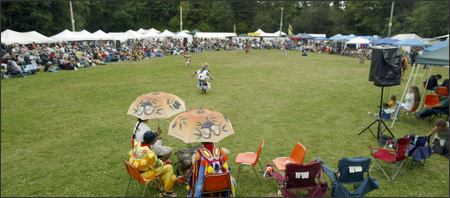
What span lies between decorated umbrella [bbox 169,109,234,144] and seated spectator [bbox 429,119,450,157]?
4954 millimetres

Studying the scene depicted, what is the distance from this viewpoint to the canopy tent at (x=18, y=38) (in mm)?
22683

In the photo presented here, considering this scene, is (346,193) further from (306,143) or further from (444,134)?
(444,134)

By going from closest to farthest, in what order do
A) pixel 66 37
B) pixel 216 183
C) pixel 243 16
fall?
pixel 216 183 → pixel 66 37 → pixel 243 16

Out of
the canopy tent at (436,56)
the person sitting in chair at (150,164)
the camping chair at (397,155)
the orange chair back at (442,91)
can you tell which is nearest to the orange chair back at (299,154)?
the camping chair at (397,155)

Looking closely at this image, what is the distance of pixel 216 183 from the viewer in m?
4.73

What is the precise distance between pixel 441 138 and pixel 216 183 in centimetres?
562

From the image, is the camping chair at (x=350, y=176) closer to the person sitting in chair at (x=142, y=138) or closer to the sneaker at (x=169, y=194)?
the sneaker at (x=169, y=194)

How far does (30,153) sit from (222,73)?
13.6 m

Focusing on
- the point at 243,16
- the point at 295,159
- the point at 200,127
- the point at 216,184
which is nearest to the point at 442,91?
the point at 295,159

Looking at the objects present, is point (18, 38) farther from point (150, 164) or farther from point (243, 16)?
point (243, 16)

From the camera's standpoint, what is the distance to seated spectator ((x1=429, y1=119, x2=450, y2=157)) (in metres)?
7.11

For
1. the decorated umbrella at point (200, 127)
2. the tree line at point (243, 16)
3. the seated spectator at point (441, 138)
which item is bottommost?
the seated spectator at point (441, 138)

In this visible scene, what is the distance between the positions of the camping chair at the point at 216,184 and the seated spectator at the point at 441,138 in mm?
5122

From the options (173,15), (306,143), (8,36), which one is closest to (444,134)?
(306,143)
